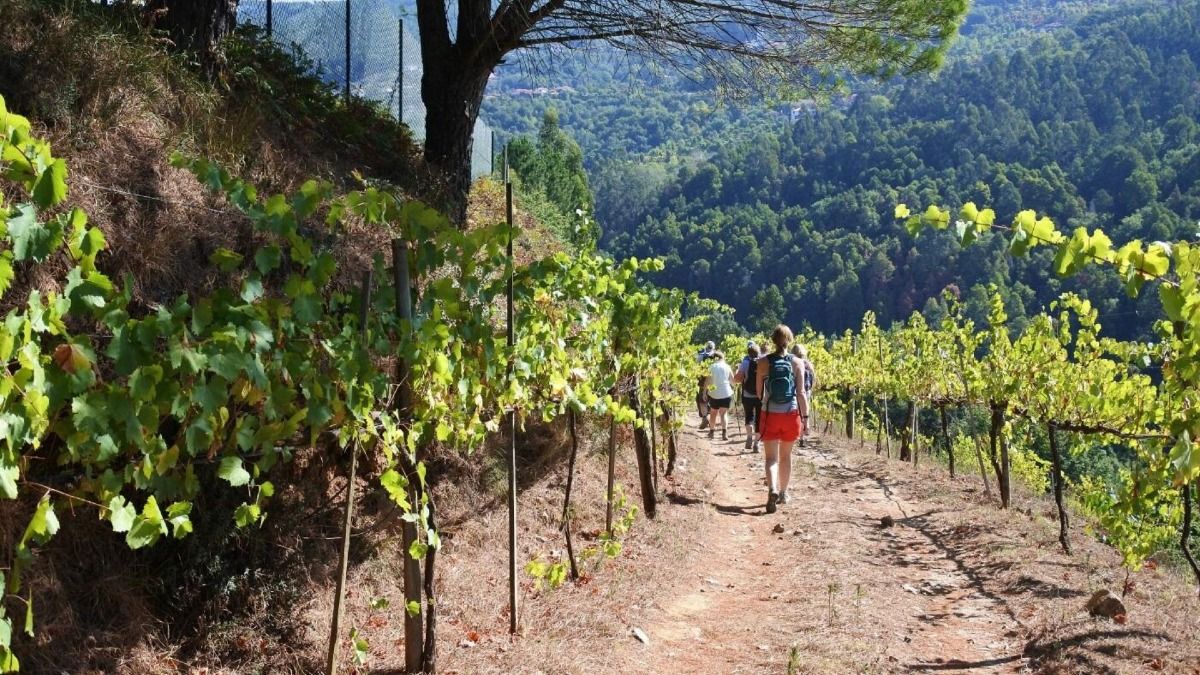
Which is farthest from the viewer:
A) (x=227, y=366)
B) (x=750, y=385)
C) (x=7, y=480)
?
(x=750, y=385)

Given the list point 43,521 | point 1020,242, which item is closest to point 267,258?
point 43,521

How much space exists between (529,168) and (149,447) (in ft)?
104

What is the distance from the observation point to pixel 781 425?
7.86 m

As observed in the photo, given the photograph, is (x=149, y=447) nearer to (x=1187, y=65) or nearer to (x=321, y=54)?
(x=321, y=54)

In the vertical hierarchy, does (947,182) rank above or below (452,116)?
above

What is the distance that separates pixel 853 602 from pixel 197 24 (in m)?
6.07

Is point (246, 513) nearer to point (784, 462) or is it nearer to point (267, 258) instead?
point (267, 258)

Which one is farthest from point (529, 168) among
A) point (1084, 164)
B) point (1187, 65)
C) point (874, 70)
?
point (1187, 65)

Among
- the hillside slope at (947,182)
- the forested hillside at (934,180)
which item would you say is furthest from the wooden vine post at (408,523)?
the forested hillside at (934,180)

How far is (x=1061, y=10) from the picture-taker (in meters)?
193

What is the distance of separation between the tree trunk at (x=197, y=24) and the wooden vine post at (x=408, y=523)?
384 cm

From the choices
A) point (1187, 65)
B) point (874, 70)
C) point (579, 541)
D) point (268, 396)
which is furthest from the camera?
point (1187, 65)

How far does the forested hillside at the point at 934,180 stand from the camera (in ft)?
279

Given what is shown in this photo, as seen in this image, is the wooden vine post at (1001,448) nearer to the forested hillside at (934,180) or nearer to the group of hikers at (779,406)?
the group of hikers at (779,406)
